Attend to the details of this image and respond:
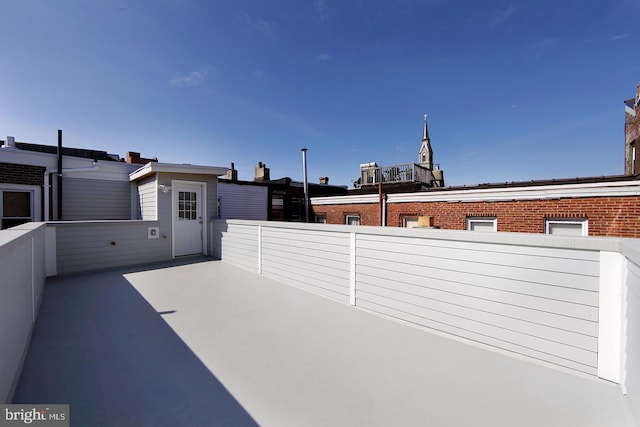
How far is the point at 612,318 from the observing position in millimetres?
1913

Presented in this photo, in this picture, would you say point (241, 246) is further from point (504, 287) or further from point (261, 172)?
point (261, 172)

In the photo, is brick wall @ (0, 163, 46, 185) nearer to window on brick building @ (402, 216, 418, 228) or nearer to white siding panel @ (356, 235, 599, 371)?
white siding panel @ (356, 235, 599, 371)

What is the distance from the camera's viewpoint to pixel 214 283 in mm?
4734

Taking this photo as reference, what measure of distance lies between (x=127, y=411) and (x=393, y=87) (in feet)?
41.9

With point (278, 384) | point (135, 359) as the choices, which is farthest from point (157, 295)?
point (278, 384)

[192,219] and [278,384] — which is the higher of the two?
[192,219]

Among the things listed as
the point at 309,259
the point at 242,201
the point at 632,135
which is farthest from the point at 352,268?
the point at 632,135

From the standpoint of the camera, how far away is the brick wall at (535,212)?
18.4 ft

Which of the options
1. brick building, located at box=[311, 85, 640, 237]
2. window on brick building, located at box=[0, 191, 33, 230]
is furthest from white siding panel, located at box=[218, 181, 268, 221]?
brick building, located at box=[311, 85, 640, 237]

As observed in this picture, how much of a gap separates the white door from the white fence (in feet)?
16.6

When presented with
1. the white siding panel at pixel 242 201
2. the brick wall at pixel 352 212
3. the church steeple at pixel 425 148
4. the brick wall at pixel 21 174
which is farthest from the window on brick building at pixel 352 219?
the church steeple at pixel 425 148

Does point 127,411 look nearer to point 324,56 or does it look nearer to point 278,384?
point 278,384

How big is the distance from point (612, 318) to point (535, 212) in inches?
244

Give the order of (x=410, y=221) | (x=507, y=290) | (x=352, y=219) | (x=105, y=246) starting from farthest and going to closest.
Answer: (x=352, y=219), (x=410, y=221), (x=105, y=246), (x=507, y=290)
